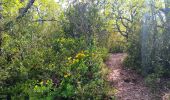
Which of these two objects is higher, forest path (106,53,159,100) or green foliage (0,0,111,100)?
green foliage (0,0,111,100)

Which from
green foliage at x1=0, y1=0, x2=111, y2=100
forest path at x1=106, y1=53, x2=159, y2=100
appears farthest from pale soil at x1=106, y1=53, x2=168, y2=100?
green foliage at x1=0, y1=0, x2=111, y2=100

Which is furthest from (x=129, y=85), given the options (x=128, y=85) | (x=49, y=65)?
(x=49, y=65)

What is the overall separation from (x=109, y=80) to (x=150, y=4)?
10.7ft

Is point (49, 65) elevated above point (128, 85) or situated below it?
above

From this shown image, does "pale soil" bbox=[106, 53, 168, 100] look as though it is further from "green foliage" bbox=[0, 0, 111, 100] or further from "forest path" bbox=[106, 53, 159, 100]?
"green foliage" bbox=[0, 0, 111, 100]

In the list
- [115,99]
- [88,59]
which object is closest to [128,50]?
[88,59]

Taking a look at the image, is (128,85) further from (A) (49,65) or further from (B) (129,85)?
(A) (49,65)

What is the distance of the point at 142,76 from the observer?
30.4 feet

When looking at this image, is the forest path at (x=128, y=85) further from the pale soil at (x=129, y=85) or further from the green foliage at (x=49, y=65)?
→ the green foliage at (x=49, y=65)

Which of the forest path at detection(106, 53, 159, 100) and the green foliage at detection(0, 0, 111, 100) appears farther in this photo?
the forest path at detection(106, 53, 159, 100)

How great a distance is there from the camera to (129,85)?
27.8 feet

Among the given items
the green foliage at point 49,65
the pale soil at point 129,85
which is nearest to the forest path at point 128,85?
the pale soil at point 129,85

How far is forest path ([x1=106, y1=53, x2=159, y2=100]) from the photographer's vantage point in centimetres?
750

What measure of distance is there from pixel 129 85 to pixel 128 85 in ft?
0.10
